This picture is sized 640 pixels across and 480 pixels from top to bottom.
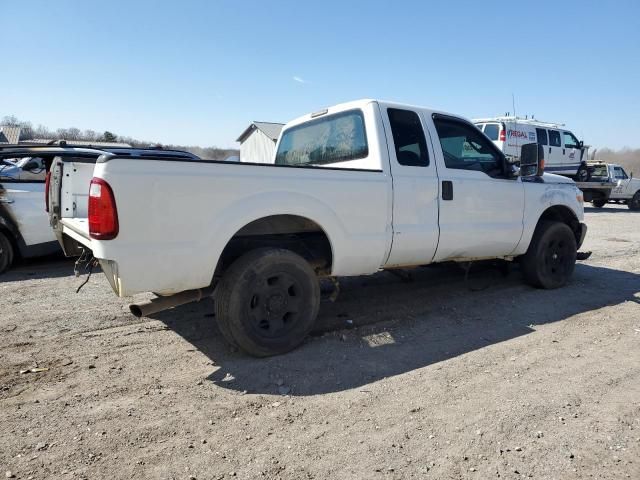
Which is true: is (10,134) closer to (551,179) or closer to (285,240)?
(285,240)

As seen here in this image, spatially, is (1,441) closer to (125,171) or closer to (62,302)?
(125,171)

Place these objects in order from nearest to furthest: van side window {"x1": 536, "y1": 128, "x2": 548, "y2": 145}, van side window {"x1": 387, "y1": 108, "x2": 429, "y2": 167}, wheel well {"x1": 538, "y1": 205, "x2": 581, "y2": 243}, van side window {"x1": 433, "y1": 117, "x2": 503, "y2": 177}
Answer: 1. van side window {"x1": 387, "y1": 108, "x2": 429, "y2": 167}
2. van side window {"x1": 433, "y1": 117, "x2": 503, "y2": 177}
3. wheel well {"x1": 538, "y1": 205, "x2": 581, "y2": 243}
4. van side window {"x1": 536, "y1": 128, "x2": 548, "y2": 145}

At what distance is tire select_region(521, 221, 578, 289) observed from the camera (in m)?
5.52

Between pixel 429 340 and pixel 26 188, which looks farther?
pixel 26 188

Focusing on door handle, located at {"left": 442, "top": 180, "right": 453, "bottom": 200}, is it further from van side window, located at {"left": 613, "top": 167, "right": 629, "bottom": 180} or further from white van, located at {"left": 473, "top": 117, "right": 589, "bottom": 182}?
van side window, located at {"left": 613, "top": 167, "right": 629, "bottom": 180}

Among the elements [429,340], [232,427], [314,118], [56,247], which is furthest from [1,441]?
[56,247]

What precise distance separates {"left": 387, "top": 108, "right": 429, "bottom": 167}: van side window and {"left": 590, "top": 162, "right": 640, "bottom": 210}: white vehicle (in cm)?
1929

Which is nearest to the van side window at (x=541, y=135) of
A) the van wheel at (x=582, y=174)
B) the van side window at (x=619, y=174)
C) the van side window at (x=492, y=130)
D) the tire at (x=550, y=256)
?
the van side window at (x=492, y=130)

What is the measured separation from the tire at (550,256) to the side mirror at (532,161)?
2.93 ft

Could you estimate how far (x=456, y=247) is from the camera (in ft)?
15.2

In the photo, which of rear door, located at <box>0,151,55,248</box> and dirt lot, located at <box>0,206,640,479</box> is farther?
rear door, located at <box>0,151,55,248</box>

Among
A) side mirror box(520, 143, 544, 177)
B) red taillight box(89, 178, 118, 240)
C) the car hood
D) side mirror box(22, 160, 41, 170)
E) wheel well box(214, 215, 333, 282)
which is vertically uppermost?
side mirror box(22, 160, 41, 170)

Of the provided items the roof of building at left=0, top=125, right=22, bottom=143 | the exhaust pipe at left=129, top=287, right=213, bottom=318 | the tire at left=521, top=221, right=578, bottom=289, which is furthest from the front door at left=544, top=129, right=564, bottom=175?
the roof of building at left=0, top=125, right=22, bottom=143

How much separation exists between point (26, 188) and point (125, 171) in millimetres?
4920
